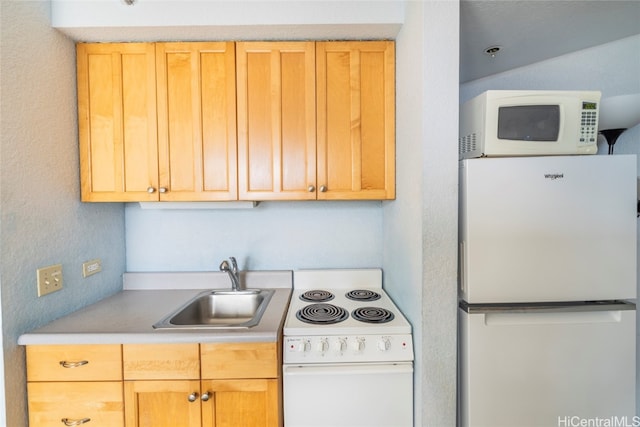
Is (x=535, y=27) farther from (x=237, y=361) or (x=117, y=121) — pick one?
(x=117, y=121)

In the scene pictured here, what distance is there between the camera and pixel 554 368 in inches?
42.8

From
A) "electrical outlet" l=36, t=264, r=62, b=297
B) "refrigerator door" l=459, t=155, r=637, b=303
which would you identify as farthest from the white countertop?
"refrigerator door" l=459, t=155, r=637, b=303

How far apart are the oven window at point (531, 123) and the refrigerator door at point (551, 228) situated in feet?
0.41

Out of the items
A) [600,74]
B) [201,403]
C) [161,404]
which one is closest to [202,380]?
[201,403]

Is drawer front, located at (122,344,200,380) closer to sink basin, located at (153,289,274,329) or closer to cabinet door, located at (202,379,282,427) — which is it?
cabinet door, located at (202,379,282,427)

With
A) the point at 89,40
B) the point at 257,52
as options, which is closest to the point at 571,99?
the point at 257,52

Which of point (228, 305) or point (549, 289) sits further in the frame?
point (228, 305)

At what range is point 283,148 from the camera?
1476mm

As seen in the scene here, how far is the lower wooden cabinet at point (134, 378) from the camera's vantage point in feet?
3.77

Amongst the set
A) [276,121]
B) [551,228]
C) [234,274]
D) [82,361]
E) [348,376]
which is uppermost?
[276,121]

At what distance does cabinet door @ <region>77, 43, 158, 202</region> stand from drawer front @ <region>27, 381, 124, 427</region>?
2.81 ft

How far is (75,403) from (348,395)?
1.14 meters

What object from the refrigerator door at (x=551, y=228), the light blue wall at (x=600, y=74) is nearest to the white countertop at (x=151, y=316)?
the refrigerator door at (x=551, y=228)

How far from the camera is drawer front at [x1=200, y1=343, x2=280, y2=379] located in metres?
1.15
